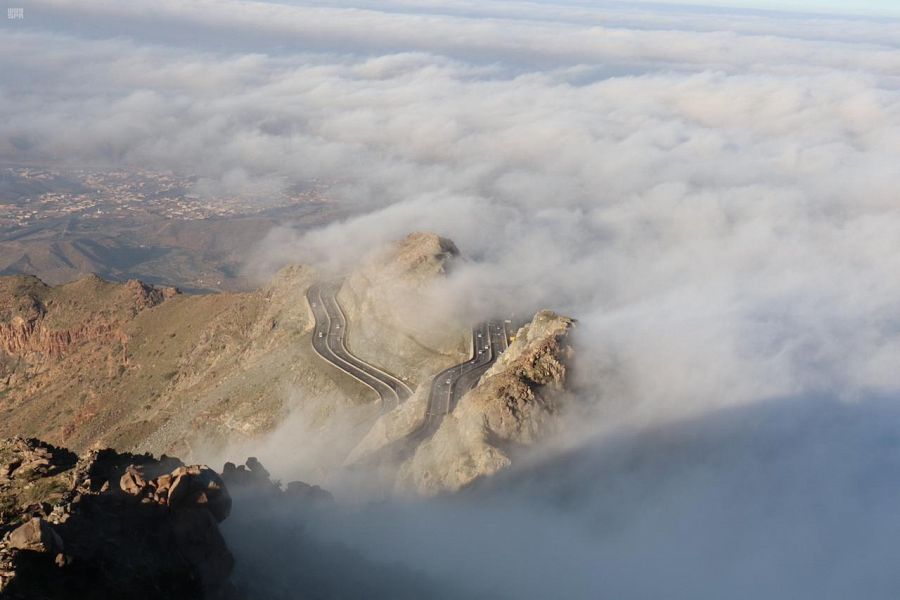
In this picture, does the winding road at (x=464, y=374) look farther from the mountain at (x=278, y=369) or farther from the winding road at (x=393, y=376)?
the mountain at (x=278, y=369)

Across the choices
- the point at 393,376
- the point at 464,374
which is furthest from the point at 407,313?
the point at 464,374

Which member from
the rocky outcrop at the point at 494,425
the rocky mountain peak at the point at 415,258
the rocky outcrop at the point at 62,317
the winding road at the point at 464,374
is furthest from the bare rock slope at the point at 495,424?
the rocky outcrop at the point at 62,317

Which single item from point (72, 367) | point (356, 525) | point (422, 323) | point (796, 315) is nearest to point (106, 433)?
point (72, 367)

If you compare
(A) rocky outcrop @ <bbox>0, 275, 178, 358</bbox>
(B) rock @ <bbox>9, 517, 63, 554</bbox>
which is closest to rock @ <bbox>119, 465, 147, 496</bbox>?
(B) rock @ <bbox>9, 517, 63, 554</bbox>

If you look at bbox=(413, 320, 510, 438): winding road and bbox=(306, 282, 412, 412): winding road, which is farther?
bbox=(306, 282, 412, 412): winding road

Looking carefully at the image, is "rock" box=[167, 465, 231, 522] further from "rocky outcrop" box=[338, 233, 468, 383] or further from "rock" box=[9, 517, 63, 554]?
"rocky outcrop" box=[338, 233, 468, 383]
